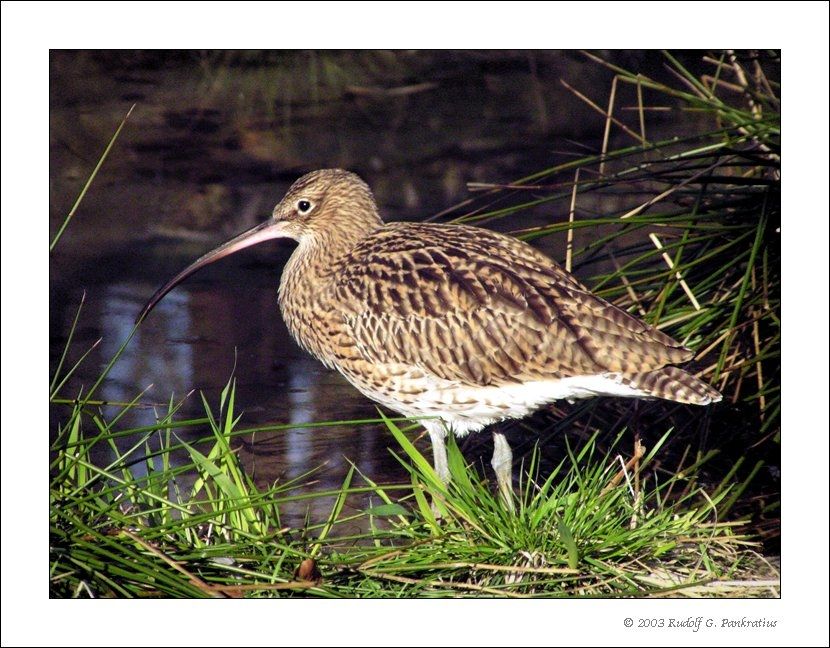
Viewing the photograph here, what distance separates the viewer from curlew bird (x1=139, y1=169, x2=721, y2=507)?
4.77 meters

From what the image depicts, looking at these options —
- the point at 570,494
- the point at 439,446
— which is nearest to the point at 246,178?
the point at 439,446

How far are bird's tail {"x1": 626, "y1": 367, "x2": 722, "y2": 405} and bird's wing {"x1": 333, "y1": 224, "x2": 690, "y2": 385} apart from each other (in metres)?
0.04

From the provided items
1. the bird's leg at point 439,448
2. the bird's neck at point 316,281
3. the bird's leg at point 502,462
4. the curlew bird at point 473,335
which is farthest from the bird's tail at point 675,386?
the bird's neck at point 316,281

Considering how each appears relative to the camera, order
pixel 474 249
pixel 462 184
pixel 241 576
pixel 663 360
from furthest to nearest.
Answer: pixel 462 184
pixel 474 249
pixel 663 360
pixel 241 576

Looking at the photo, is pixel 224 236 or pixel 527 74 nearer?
pixel 527 74

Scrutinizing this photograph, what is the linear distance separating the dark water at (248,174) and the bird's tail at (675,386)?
1.42 m

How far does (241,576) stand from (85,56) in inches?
89.7

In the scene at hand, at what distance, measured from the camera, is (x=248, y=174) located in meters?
7.44

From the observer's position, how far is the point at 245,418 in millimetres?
6125

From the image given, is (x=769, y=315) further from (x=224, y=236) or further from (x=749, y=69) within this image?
(x=224, y=236)

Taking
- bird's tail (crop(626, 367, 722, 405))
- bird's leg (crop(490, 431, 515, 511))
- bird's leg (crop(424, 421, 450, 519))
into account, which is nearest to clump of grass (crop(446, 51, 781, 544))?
bird's tail (crop(626, 367, 722, 405))

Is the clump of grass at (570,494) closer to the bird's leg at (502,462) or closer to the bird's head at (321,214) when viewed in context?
the bird's leg at (502,462)
